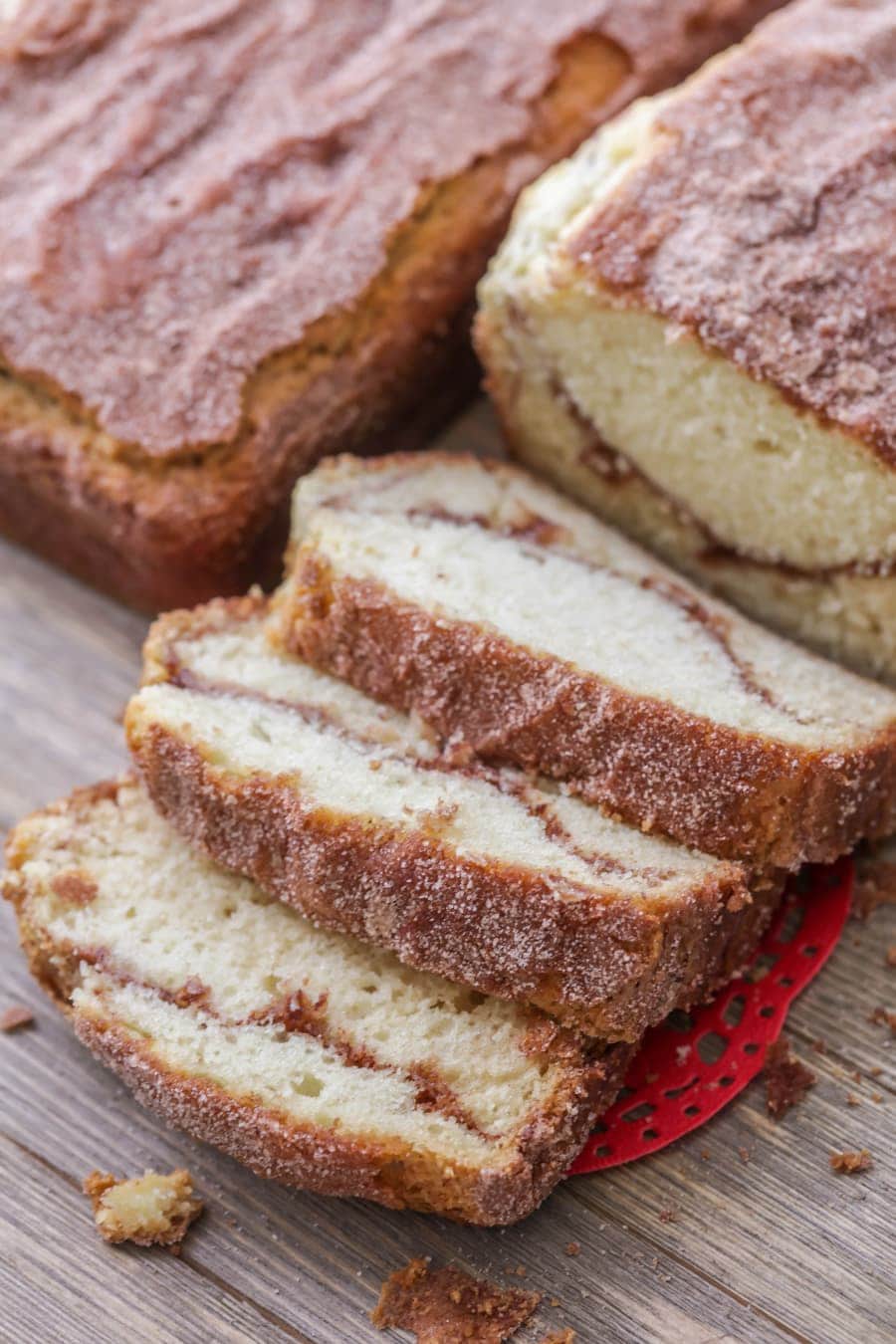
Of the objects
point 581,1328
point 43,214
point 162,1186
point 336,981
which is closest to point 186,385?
point 43,214

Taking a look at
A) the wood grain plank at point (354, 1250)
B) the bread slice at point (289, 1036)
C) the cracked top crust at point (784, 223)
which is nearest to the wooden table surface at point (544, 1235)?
the wood grain plank at point (354, 1250)

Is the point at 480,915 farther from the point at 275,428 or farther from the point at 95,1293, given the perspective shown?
the point at 275,428

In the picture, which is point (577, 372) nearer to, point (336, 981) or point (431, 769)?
Answer: point (431, 769)

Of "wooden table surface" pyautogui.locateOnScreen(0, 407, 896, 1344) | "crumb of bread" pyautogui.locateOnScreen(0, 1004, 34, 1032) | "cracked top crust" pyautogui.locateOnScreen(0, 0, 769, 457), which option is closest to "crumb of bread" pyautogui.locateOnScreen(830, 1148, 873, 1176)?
"wooden table surface" pyautogui.locateOnScreen(0, 407, 896, 1344)

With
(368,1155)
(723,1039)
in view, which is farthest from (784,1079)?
(368,1155)

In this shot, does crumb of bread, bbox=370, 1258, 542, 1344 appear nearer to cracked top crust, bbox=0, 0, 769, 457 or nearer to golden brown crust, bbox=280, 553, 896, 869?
golden brown crust, bbox=280, 553, 896, 869

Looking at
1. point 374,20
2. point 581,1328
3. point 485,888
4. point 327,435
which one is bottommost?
point 581,1328
